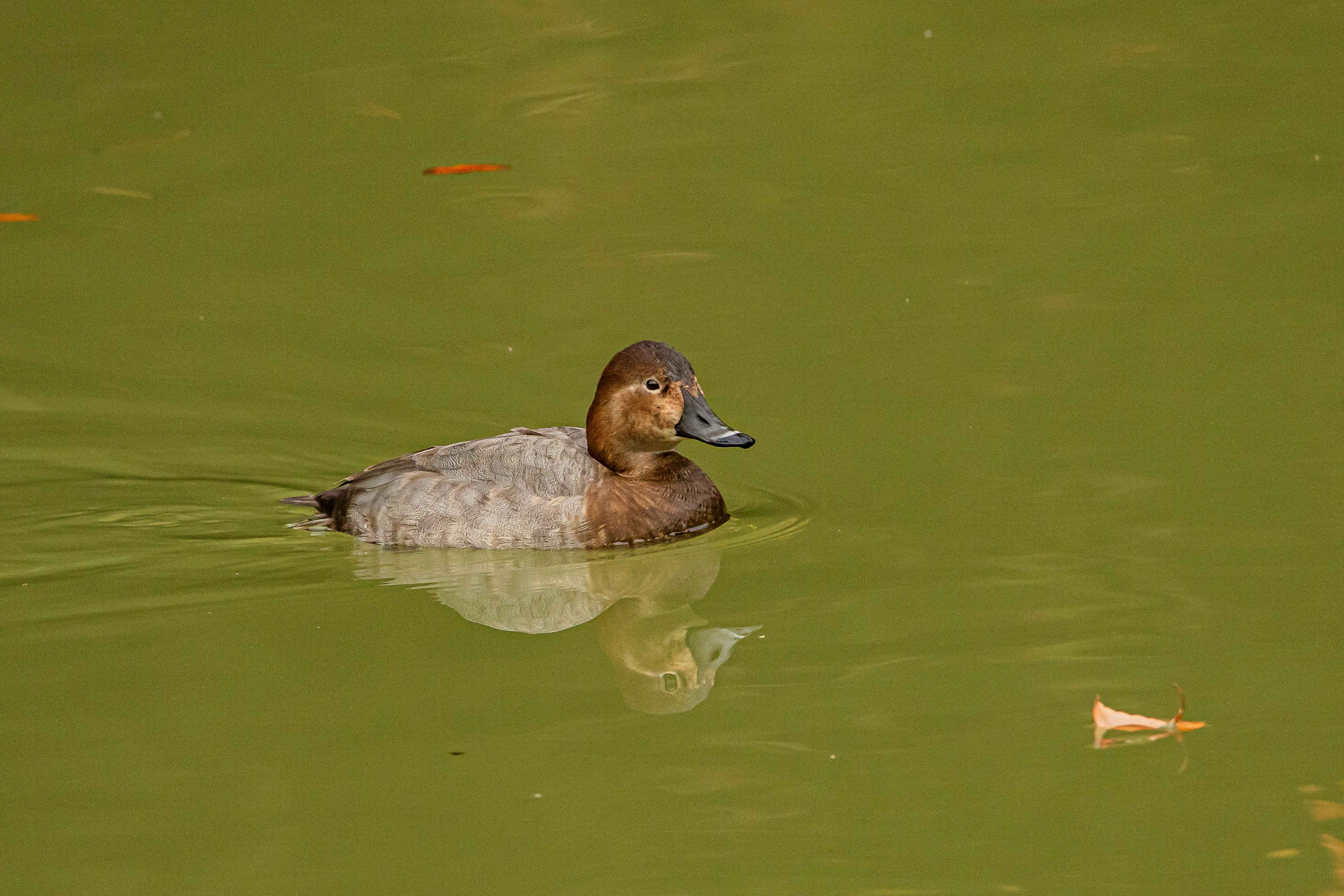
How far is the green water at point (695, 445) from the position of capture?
4.67 m

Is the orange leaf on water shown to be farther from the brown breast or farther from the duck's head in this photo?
the brown breast

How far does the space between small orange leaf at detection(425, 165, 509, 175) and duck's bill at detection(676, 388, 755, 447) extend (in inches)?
186

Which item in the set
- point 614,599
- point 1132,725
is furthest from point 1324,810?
point 614,599

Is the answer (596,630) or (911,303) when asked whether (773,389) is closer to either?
(911,303)

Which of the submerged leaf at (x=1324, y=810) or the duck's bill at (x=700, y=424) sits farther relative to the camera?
the duck's bill at (x=700, y=424)

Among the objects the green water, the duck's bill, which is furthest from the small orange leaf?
the duck's bill

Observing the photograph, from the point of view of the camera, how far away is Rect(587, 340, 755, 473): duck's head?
7352mm

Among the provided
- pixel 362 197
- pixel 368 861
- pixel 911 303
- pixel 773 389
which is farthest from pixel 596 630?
pixel 362 197

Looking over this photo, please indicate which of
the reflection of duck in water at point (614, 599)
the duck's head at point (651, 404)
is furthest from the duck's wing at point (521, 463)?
the reflection of duck in water at point (614, 599)

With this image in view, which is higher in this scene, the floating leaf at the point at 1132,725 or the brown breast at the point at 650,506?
A: the floating leaf at the point at 1132,725

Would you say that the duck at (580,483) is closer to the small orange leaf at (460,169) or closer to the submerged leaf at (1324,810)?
the submerged leaf at (1324,810)

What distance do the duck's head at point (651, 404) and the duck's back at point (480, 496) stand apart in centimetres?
20

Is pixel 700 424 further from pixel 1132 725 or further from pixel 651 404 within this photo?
pixel 1132 725

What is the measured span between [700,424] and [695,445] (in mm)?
1705
